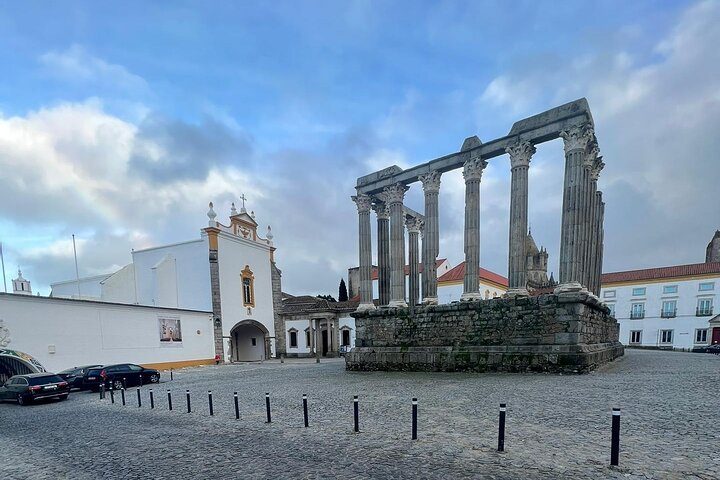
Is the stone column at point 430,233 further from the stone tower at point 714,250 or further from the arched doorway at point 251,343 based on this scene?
the stone tower at point 714,250

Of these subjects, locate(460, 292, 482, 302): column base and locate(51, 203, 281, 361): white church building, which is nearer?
locate(460, 292, 482, 302): column base

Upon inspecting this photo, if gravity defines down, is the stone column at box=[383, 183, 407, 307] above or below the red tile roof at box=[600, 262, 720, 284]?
below

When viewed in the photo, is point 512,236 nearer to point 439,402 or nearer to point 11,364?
point 439,402

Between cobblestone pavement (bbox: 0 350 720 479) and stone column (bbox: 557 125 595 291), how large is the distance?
4533 millimetres

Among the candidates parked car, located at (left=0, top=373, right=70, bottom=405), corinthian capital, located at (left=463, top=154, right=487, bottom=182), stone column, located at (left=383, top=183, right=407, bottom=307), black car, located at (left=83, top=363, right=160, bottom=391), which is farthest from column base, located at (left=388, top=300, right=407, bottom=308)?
parked car, located at (left=0, top=373, right=70, bottom=405)

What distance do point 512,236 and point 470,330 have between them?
4.34 m

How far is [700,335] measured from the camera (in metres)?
38.4

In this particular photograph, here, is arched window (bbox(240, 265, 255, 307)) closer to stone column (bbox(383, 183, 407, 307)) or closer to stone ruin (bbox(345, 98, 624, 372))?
stone ruin (bbox(345, 98, 624, 372))

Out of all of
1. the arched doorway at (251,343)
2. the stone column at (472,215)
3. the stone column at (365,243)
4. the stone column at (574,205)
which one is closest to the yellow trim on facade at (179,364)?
the arched doorway at (251,343)

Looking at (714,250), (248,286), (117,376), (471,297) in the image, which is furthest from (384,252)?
(714,250)

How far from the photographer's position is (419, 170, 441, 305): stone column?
18609mm

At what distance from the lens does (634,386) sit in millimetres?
9758

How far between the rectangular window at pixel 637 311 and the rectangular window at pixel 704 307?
15.5 feet

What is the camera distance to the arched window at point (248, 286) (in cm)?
3409
